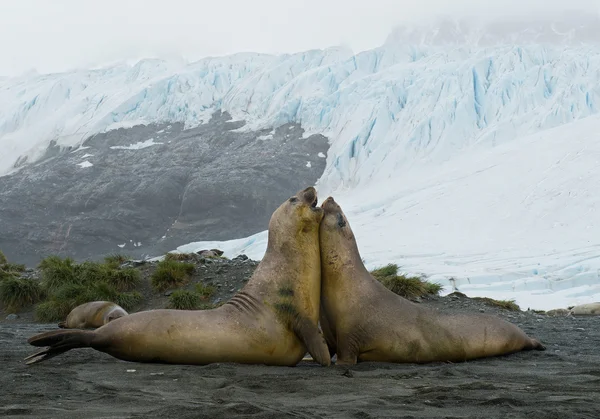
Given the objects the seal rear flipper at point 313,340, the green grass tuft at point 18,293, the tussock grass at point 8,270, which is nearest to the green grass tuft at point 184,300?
the green grass tuft at point 18,293

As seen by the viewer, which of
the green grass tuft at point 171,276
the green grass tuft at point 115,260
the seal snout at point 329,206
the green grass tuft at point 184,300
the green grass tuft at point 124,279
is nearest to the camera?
the seal snout at point 329,206

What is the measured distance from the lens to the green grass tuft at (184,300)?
1027 cm

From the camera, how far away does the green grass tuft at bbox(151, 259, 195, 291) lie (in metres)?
11.6

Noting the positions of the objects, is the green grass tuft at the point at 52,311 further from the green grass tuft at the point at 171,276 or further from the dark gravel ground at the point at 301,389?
the dark gravel ground at the point at 301,389

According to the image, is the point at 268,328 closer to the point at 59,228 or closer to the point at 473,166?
the point at 473,166

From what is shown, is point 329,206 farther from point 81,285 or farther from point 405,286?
point 81,285

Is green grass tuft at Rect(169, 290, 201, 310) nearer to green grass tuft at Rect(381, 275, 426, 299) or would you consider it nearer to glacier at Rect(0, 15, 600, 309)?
green grass tuft at Rect(381, 275, 426, 299)

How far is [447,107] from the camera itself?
35.4 meters

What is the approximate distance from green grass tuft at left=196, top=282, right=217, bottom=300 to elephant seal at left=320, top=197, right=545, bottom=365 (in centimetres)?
590

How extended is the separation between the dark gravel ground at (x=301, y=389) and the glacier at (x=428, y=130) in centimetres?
1226

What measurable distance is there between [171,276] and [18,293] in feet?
9.55

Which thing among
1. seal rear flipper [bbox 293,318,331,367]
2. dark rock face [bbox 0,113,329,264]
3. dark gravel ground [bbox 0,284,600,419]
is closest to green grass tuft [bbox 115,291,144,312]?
dark gravel ground [bbox 0,284,600,419]

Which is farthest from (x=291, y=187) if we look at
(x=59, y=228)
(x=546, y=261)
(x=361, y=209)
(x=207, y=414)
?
(x=207, y=414)

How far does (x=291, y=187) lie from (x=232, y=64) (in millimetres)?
12557
